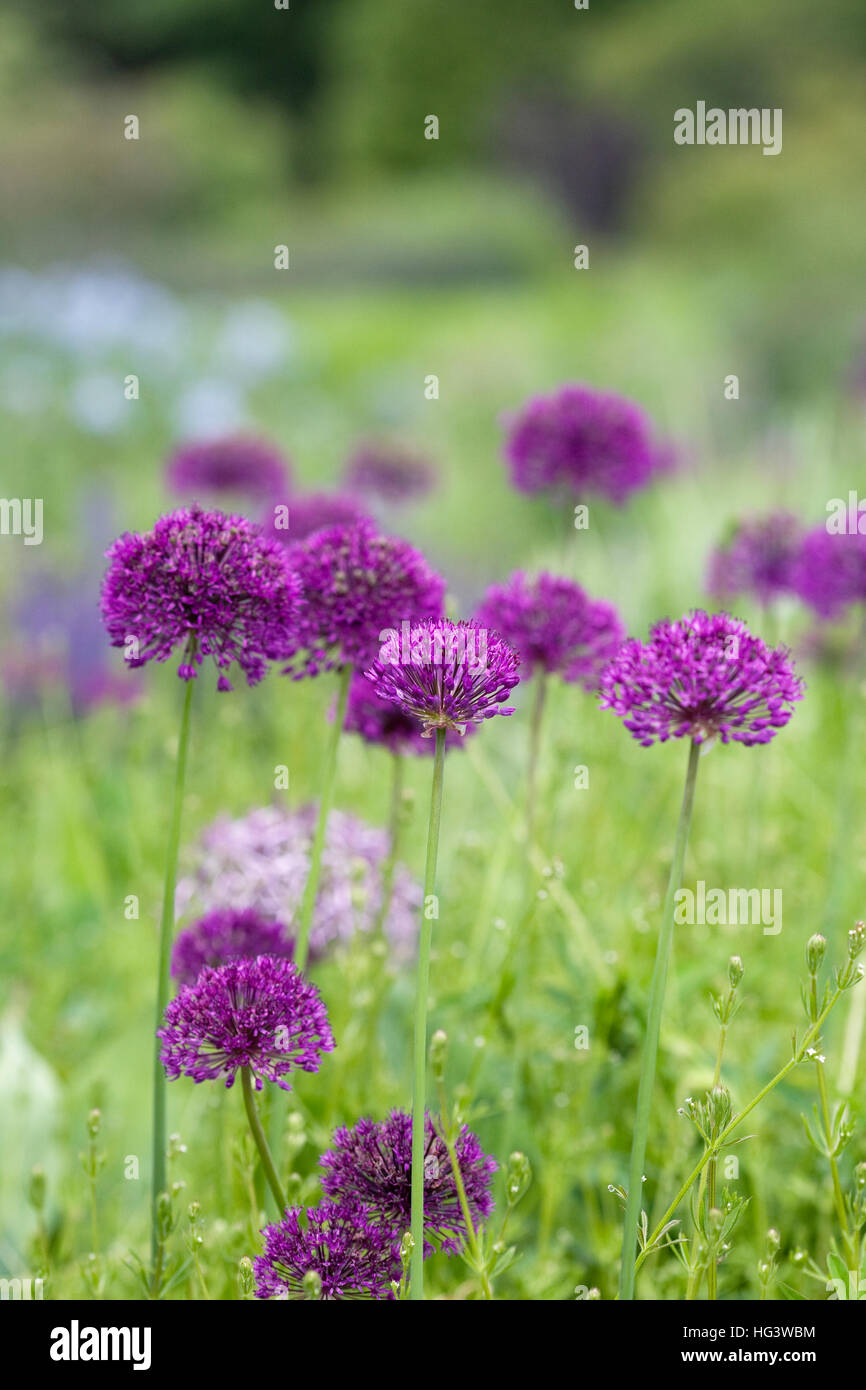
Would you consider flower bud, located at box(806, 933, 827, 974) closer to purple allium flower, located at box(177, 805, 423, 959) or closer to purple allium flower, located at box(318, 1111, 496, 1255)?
purple allium flower, located at box(318, 1111, 496, 1255)

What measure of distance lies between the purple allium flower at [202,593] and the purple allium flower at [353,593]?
42mm

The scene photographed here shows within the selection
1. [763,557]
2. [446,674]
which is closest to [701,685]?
[446,674]

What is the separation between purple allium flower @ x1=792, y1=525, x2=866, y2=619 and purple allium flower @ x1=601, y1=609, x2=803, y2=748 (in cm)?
61

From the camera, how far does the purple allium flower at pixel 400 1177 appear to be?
2.24ft

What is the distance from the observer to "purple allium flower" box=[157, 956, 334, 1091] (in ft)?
2.16

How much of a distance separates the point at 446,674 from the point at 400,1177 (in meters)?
0.28

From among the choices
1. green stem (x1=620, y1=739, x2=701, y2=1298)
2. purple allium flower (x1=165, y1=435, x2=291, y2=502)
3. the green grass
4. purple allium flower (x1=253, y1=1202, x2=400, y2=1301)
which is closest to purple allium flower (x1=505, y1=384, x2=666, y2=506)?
the green grass

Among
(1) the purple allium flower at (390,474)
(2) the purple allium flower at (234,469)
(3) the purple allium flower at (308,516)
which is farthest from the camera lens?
(1) the purple allium flower at (390,474)

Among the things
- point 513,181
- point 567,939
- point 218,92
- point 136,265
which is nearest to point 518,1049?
point 567,939

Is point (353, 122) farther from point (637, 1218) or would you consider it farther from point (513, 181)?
point (637, 1218)

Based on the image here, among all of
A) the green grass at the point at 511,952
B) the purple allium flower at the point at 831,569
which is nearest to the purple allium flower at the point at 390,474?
the green grass at the point at 511,952

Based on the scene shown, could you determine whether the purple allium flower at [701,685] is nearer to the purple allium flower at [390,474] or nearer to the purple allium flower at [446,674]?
the purple allium flower at [446,674]

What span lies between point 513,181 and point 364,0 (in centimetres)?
232

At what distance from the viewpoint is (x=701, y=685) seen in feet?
2.11
